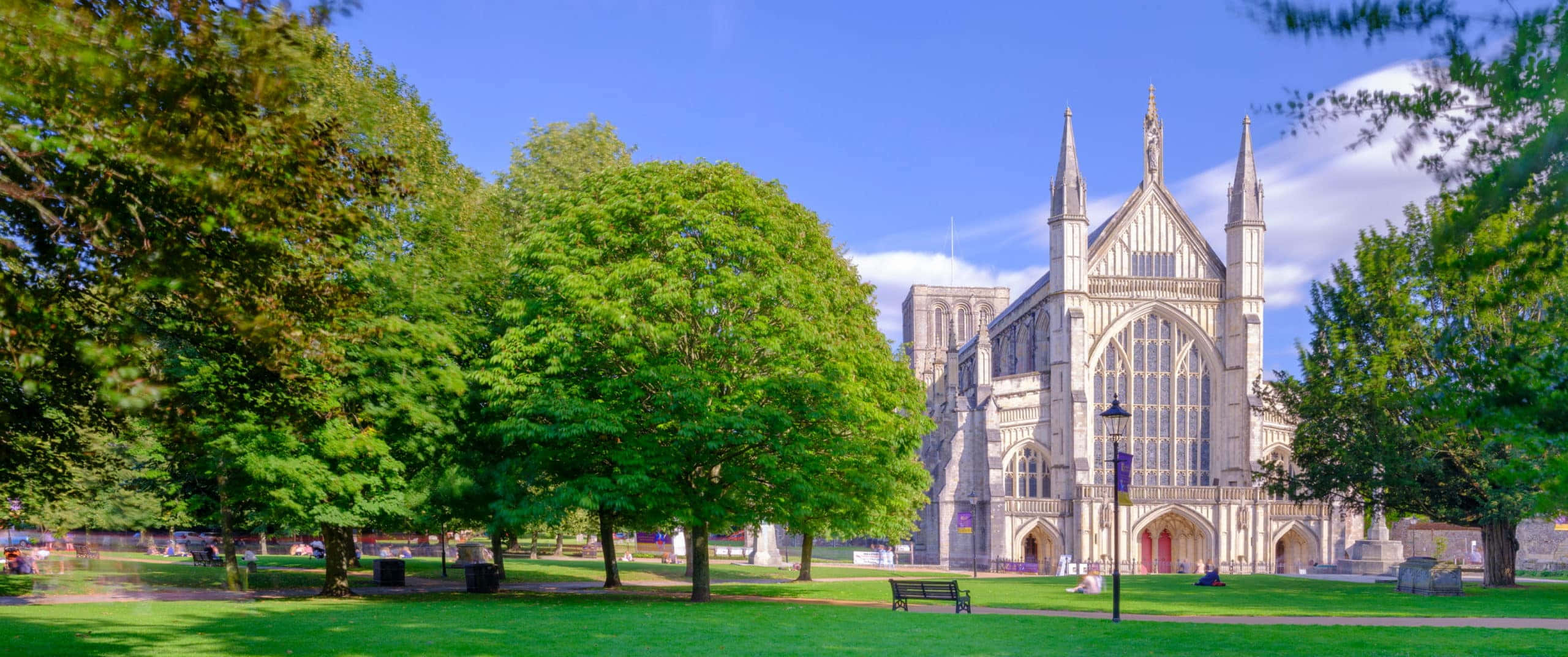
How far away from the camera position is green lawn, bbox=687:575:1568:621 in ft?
89.2

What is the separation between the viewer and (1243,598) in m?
33.2

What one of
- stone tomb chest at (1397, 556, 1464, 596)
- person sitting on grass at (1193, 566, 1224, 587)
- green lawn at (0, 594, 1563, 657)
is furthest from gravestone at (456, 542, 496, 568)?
stone tomb chest at (1397, 556, 1464, 596)

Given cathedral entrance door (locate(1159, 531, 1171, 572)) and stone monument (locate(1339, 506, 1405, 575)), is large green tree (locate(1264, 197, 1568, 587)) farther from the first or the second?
cathedral entrance door (locate(1159, 531, 1171, 572))

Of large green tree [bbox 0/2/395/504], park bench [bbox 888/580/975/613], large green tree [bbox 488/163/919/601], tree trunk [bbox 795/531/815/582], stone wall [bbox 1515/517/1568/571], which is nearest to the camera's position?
large green tree [bbox 0/2/395/504]

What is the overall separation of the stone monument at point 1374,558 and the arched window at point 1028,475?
614 inches

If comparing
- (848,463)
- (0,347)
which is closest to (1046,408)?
(848,463)

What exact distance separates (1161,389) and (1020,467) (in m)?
8.98

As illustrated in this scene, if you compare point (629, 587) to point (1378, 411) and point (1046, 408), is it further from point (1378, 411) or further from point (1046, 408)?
point (1046, 408)

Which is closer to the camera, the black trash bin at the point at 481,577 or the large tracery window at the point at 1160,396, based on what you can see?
the black trash bin at the point at 481,577

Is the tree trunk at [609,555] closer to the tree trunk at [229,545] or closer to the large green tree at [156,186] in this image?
the tree trunk at [229,545]

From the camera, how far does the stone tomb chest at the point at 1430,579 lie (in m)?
32.6

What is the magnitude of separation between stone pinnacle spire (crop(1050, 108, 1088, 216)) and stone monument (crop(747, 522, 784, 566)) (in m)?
22.8

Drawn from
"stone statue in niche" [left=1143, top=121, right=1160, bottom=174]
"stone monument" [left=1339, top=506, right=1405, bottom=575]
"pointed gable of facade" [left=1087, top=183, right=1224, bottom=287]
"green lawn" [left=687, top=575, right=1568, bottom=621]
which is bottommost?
"stone monument" [left=1339, top=506, right=1405, bottom=575]

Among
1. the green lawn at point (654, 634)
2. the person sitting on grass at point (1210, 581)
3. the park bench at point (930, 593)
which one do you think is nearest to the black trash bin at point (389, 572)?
the green lawn at point (654, 634)
